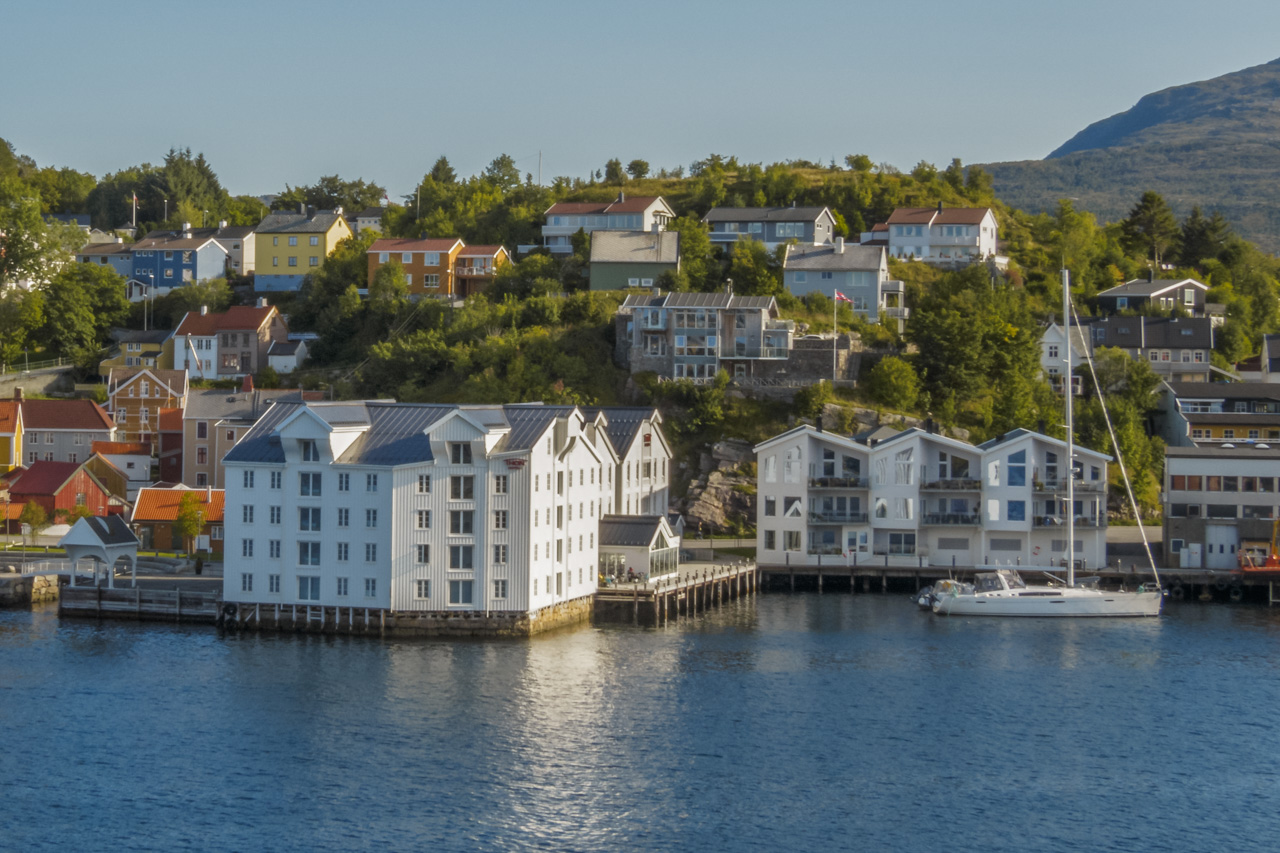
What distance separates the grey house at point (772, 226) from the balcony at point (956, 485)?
122 feet

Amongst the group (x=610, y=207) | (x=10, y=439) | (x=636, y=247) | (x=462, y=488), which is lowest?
(x=462, y=488)

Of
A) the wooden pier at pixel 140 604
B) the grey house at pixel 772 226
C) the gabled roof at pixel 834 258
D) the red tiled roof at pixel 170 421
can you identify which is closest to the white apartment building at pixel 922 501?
the gabled roof at pixel 834 258

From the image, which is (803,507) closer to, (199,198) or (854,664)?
(854,664)

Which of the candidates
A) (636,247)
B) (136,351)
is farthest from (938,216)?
(136,351)

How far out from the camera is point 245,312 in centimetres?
10625

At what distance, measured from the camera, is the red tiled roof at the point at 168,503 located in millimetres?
74875

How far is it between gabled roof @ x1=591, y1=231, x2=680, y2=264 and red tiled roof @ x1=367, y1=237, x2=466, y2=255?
12397 mm

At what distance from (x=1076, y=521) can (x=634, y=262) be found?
130 ft

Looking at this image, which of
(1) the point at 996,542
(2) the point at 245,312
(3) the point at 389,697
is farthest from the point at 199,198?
(3) the point at 389,697

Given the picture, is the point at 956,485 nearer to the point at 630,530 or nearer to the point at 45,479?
the point at 630,530

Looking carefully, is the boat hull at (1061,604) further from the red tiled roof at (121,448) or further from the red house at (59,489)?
the red tiled roof at (121,448)

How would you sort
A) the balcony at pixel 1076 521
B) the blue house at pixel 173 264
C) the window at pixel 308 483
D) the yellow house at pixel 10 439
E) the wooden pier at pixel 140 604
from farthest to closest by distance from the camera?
the blue house at pixel 173 264, the yellow house at pixel 10 439, the balcony at pixel 1076 521, the wooden pier at pixel 140 604, the window at pixel 308 483

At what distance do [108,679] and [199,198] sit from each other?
339 ft

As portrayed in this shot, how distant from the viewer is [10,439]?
90.2 metres
